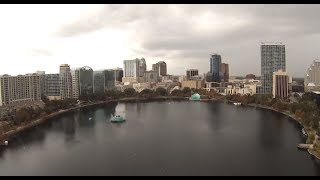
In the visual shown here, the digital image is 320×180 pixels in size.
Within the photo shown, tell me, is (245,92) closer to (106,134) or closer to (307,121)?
(307,121)

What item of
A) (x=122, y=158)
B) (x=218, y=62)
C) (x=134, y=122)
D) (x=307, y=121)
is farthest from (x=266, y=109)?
(x=218, y=62)

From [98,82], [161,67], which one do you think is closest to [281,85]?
[98,82]

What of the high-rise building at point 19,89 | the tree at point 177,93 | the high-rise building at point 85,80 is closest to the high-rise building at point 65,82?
the high-rise building at point 85,80

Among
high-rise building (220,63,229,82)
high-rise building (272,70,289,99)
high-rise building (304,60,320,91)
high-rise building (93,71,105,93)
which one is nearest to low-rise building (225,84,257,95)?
high-rise building (272,70,289,99)

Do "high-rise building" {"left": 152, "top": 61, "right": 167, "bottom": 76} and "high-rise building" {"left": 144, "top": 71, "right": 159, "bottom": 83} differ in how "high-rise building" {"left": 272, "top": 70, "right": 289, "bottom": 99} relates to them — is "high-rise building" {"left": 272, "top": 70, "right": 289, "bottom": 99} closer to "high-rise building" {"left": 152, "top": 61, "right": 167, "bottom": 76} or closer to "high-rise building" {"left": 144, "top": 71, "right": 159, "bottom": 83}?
"high-rise building" {"left": 144, "top": 71, "right": 159, "bottom": 83}

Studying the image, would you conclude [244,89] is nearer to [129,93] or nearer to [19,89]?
[129,93]

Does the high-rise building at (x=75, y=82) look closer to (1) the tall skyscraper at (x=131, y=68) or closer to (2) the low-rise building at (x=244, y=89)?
(2) the low-rise building at (x=244, y=89)
